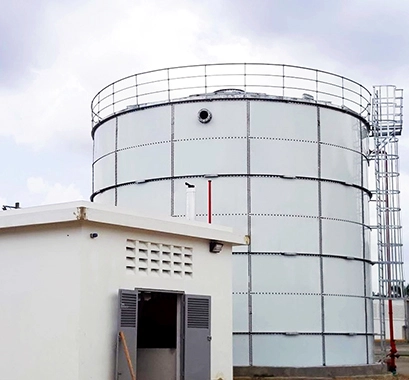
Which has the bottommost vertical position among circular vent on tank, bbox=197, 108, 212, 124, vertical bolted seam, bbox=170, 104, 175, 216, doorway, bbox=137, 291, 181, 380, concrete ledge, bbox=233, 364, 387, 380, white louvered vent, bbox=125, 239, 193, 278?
concrete ledge, bbox=233, 364, 387, 380

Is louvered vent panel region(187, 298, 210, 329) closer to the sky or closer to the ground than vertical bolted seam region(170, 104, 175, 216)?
closer to the ground

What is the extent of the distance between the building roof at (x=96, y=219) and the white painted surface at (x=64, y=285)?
0.02 meters

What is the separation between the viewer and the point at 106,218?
12.4m

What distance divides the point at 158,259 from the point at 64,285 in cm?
207

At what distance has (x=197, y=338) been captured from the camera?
14.0 meters

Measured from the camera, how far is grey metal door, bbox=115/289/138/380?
1241cm

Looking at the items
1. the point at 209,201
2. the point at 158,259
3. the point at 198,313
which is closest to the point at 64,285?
the point at 158,259

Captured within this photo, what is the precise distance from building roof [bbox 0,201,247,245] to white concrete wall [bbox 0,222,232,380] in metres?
0.18

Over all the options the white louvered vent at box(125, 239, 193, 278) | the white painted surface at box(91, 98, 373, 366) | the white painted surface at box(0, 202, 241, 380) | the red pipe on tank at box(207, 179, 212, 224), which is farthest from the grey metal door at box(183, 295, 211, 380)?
the white painted surface at box(91, 98, 373, 366)

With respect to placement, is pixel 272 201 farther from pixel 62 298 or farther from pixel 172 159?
pixel 62 298

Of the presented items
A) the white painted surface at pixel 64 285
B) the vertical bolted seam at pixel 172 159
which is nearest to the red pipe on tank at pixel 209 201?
the vertical bolted seam at pixel 172 159

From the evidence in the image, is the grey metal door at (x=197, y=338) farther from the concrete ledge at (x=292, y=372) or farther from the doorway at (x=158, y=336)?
the concrete ledge at (x=292, y=372)

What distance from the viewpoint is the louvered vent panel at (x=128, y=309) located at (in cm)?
1255

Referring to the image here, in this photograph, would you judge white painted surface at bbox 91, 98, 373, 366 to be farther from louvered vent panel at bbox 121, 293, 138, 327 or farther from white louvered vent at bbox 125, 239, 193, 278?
louvered vent panel at bbox 121, 293, 138, 327
